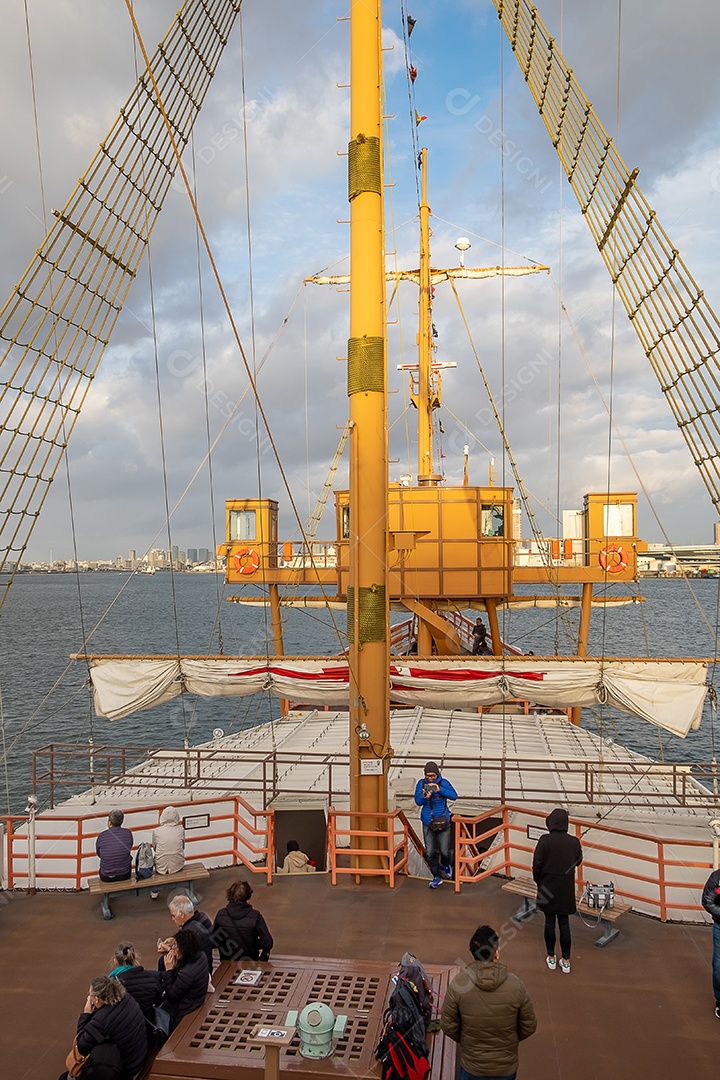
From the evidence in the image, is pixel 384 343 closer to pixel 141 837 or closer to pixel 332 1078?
pixel 332 1078

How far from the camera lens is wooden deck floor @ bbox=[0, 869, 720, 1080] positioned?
18.8 ft

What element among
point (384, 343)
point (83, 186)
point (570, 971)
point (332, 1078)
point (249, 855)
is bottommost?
point (249, 855)

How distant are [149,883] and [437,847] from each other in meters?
3.37

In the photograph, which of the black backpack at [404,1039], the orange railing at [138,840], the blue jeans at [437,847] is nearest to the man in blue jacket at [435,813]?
the blue jeans at [437,847]

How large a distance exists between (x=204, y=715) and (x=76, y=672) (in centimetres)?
1725

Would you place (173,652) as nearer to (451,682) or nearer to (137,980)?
(451,682)

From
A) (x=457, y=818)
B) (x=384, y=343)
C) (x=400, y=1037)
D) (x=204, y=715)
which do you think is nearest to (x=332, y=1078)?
(x=400, y=1037)

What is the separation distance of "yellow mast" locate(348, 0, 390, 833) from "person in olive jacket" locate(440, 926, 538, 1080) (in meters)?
4.76

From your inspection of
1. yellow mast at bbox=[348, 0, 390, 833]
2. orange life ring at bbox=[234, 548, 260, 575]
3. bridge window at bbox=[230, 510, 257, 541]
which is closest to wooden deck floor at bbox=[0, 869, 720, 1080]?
yellow mast at bbox=[348, 0, 390, 833]

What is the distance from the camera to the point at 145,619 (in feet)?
338

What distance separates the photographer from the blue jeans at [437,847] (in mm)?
9188

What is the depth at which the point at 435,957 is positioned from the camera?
285 inches

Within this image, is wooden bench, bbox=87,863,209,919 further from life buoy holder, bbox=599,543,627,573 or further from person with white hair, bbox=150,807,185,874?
life buoy holder, bbox=599,543,627,573

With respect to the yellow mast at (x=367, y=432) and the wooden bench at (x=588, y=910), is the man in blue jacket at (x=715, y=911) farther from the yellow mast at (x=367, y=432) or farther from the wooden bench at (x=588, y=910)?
the yellow mast at (x=367, y=432)
